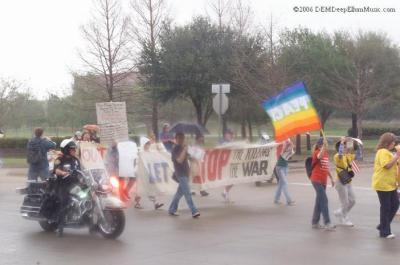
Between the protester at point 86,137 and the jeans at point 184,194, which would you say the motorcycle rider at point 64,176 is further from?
the protester at point 86,137

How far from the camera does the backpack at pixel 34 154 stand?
15.9 m

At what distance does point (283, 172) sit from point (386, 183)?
463cm

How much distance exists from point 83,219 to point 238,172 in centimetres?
579

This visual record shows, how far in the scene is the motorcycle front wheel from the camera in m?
10.3

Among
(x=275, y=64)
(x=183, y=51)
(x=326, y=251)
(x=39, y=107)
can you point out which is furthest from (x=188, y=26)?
(x=326, y=251)

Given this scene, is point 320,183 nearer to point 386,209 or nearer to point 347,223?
point 347,223

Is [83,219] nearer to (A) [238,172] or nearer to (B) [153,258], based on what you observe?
(B) [153,258]

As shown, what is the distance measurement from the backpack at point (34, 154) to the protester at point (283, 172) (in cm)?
552

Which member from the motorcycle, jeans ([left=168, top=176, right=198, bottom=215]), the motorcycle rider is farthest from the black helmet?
jeans ([left=168, top=176, right=198, bottom=215])

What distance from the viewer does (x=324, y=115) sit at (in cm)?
4375

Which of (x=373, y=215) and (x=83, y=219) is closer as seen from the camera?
(x=83, y=219)

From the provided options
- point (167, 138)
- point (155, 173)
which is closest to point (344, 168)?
point (155, 173)

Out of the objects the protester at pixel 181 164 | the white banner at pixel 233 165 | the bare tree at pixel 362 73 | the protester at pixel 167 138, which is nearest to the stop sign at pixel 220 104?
the protester at pixel 167 138

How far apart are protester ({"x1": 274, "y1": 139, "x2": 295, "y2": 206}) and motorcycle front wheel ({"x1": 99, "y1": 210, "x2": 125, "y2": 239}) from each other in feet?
16.4
